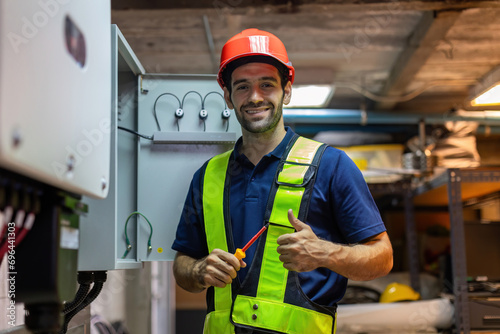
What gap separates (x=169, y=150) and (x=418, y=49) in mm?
2411

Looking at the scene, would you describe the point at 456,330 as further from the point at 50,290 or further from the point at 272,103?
the point at 50,290

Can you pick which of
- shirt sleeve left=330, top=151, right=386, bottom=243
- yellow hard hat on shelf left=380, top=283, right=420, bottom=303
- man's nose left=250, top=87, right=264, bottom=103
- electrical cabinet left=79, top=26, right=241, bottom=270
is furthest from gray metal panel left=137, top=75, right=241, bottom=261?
yellow hard hat on shelf left=380, top=283, right=420, bottom=303

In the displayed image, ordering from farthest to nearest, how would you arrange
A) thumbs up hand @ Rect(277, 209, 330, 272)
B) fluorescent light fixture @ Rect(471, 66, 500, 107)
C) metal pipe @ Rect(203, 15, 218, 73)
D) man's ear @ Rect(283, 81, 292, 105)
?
1. fluorescent light fixture @ Rect(471, 66, 500, 107)
2. metal pipe @ Rect(203, 15, 218, 73)
3. man's ear @ Rect(283, 81, 292, 105)
4. thumbs up hand @ Rect(277, 209, 330, 272)

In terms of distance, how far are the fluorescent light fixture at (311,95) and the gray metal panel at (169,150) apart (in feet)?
7.03

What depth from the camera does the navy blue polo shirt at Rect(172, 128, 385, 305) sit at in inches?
61.1

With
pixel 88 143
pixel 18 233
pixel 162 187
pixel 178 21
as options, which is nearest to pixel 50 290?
pixel 18 233

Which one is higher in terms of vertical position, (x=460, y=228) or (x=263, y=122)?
(x=263, y=122)

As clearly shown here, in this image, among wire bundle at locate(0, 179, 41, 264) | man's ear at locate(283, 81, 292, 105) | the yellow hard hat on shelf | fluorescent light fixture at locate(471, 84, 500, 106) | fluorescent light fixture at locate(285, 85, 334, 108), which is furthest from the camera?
fluorescent light fixture at locate(285, 85, 334, 108)

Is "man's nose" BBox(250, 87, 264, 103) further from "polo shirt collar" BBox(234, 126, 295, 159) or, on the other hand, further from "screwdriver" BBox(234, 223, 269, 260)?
"screwdriver" BBox(234, 223, 269, 260)

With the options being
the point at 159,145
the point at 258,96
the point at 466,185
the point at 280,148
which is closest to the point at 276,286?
the point at 280,148

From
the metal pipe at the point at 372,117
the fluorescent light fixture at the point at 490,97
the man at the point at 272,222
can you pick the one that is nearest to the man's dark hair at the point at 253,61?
the man at the point at 272,222

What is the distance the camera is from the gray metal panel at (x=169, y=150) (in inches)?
80.5

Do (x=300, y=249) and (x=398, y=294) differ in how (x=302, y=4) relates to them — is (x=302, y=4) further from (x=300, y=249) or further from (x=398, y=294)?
(x=398, y=294)

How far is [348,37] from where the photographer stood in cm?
391
